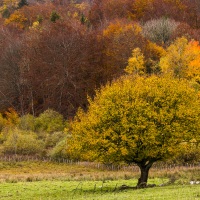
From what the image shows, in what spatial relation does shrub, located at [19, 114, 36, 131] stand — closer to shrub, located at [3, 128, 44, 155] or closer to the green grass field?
shrub, located at [3, 128, 44, 155]

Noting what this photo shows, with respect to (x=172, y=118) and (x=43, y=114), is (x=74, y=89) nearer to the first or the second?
(x=43, y=114)

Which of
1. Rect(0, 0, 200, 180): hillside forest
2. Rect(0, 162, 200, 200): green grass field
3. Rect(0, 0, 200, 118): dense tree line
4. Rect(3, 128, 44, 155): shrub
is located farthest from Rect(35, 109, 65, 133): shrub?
Rect(0, 162, 200, 200): green grass field

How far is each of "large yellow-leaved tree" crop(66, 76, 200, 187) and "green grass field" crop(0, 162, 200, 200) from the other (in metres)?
2.98

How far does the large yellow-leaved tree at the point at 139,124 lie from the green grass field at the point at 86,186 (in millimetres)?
2981

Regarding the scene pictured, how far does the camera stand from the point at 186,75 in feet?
228

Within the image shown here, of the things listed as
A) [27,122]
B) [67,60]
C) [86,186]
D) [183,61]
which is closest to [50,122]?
[27,122]

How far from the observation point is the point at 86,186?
3728 cm

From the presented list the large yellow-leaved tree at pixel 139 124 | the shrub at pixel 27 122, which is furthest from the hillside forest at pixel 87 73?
the large yellow-leaved tree at pixel 139 124

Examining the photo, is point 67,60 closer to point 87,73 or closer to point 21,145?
point 87,73

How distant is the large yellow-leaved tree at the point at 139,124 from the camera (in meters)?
32.7

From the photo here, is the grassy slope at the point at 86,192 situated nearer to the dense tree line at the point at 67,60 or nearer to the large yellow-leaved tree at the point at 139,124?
the large yellow-leaved tree at the point at 139,124

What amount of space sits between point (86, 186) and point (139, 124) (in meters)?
8.54

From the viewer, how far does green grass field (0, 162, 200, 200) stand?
1062 inches

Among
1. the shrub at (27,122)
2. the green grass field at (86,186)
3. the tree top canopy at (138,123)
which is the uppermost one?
the tree top canopy at (138,123)
